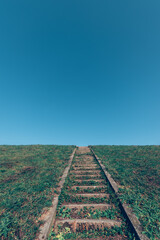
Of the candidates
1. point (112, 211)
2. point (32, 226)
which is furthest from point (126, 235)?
point (32, 226)

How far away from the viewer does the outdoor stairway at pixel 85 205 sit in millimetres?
3696

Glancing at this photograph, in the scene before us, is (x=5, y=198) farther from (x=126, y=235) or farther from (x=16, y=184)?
(x=126, y=235)

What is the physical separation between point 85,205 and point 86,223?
837 mm

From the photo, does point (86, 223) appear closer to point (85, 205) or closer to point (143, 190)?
point (85, 205)

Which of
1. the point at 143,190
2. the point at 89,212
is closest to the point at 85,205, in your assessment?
the point at 89,212

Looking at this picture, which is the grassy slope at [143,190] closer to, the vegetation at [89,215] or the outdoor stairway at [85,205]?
the vegetation at [89,215]

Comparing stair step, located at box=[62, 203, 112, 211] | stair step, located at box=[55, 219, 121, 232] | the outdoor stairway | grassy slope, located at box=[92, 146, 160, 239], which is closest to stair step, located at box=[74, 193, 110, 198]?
the outdoor stairway

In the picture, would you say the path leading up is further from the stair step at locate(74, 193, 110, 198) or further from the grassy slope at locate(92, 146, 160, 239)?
the grassy slope at locate(92, 146, 160, 239)

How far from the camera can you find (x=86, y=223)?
375 cm

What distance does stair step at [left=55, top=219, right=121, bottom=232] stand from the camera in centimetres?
362

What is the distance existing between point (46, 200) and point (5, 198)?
1908 millimetres

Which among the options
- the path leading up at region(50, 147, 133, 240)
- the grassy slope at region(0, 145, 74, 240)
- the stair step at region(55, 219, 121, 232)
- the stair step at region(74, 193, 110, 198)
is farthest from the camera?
the stair step at region(74, 193, 110, 198)

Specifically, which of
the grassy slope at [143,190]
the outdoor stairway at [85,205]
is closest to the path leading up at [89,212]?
the outdoor stairway at [85,205]

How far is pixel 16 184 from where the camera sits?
5.89 metres
